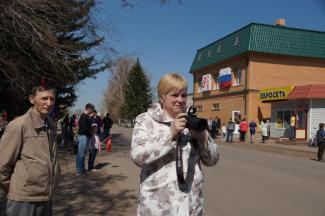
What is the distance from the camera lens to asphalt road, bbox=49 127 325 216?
6.99 metres

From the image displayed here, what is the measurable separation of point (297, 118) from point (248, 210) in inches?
902

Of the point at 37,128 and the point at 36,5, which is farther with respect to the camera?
the point at 36,5

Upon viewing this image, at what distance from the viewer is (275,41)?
37312mm

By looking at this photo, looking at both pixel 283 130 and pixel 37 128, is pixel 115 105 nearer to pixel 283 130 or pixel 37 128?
pixel 283 130

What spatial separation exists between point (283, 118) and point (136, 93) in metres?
40.5

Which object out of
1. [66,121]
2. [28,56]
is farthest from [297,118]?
[28,56]

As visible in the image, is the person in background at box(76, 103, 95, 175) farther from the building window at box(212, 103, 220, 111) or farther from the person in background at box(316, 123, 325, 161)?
the building window at box(212, 103, 220, 111)

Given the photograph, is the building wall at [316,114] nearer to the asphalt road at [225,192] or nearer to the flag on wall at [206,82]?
the asphalt road at [225,192]

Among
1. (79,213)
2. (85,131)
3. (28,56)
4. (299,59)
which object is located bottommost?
(79,213)

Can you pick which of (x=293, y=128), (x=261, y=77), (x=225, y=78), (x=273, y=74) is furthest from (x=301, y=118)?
(x=225, y=78)

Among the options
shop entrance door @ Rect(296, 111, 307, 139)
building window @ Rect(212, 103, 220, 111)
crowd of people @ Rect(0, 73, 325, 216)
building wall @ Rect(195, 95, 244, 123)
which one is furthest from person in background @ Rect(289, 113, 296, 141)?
crowd of people @ Rect(0, 73, 325, 216)

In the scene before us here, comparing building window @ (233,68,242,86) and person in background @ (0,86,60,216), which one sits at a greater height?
building window @ (233,68,242,86)

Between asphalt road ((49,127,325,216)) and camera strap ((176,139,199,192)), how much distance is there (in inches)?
158

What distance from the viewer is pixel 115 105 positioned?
282ft
